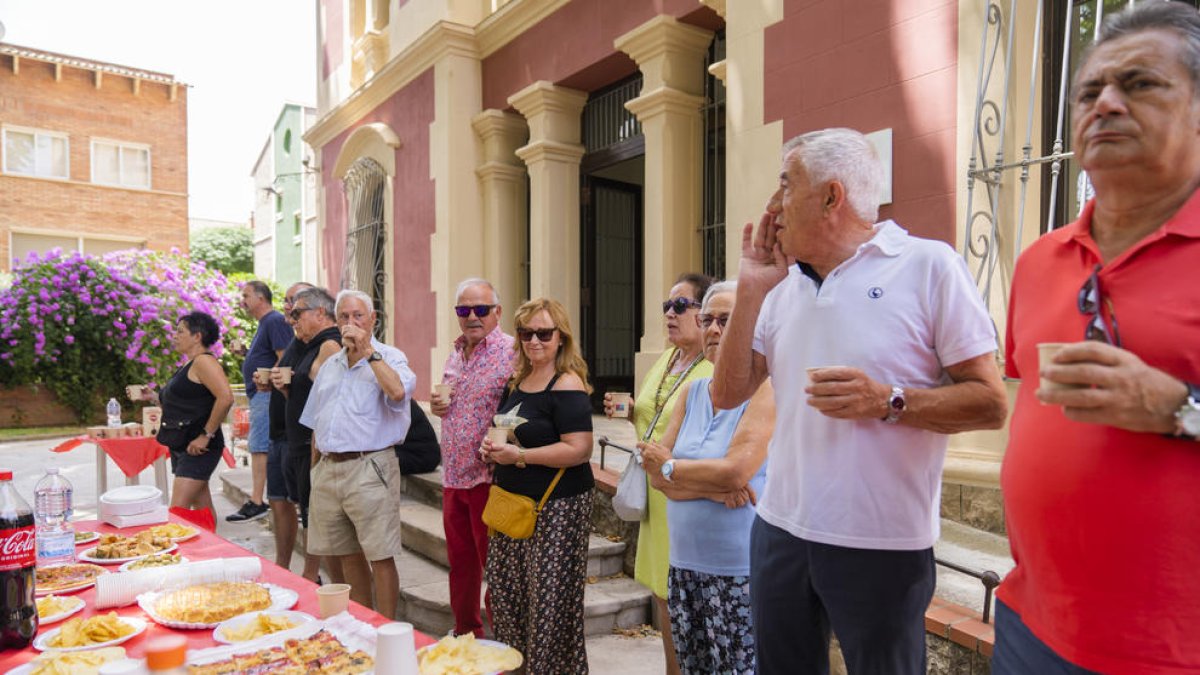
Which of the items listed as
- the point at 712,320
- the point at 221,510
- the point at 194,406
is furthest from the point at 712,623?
the point at 221,510

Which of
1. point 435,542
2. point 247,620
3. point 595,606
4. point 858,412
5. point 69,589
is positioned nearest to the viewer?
point 858,412

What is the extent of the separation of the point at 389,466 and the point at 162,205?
24.0m

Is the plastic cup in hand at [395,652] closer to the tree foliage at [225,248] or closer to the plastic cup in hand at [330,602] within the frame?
the plastic cup in hand at [330,602]

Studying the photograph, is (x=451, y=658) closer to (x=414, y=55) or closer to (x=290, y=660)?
(x=290, y=660)

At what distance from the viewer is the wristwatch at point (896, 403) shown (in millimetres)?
1678

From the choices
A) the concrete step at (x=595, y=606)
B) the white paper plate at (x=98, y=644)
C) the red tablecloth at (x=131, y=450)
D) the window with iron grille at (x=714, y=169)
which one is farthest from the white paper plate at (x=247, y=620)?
the window with iron grille at (x=714, y=169)

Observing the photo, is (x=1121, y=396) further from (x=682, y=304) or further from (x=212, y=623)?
(x=212, y=623)

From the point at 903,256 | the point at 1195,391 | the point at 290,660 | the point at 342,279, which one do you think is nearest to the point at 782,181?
the point at 903,256

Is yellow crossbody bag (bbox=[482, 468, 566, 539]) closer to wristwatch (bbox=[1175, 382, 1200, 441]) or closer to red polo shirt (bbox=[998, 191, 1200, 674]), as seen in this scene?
red polo shirt (bbox=[998, 191, 1200, 674])

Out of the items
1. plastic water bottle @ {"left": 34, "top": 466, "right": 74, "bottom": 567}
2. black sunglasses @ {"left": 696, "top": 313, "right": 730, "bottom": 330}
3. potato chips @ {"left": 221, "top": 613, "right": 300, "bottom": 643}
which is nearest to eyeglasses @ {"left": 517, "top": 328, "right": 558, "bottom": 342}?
black sunglasses @ {"left": 696, "top": 313, "right": 730, "bottom": 330}

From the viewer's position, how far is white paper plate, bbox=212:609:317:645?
1.99 m

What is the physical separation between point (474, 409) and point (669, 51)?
3.77 m

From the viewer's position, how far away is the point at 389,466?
13.0 ft

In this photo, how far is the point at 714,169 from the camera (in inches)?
255
